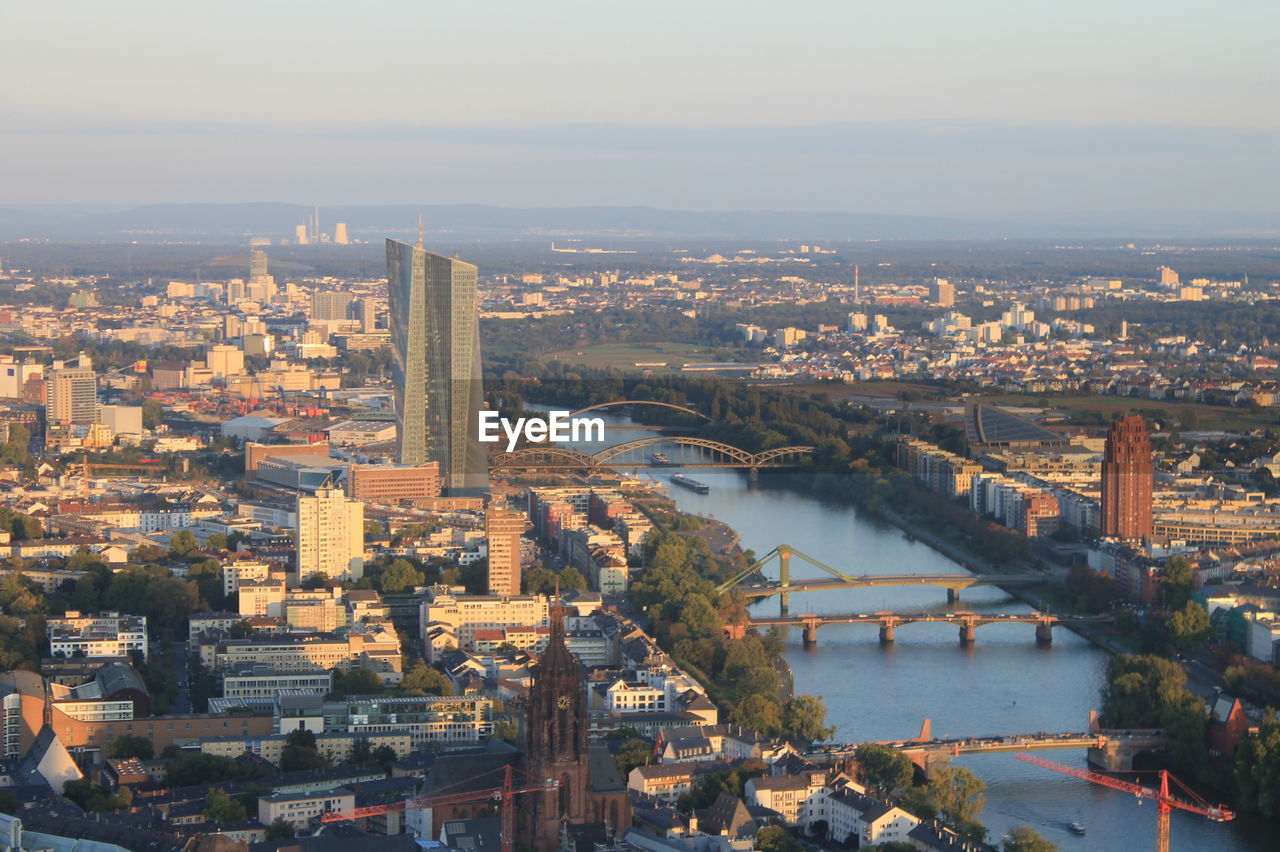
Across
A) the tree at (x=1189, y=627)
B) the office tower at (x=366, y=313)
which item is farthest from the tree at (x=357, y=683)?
the office tower at (x=366, y=313)

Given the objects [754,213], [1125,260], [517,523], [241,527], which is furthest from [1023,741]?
[754,213]

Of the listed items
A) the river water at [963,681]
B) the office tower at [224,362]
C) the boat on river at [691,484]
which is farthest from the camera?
the office tower at [224,362]

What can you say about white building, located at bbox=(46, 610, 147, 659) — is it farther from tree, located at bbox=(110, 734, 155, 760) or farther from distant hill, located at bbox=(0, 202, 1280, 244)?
distant hill, located at bbox=(0, 202, 1280, 244)

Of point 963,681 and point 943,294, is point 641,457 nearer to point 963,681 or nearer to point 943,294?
point 963,681

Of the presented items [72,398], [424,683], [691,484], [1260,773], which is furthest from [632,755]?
[72,398]

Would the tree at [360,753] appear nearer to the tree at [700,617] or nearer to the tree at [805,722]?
the tree at [805,722]

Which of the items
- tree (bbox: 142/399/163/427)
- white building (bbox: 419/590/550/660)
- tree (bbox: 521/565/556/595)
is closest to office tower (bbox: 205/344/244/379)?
tree (bbox: 142/399/163/427)

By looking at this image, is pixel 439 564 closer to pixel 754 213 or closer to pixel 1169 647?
pixel 1169 647
